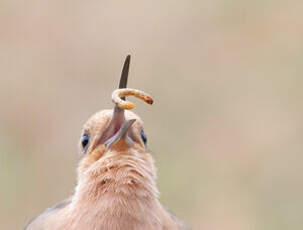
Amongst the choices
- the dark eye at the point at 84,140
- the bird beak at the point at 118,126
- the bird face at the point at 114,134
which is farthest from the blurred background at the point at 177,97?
the bird beak at the point at 118,126

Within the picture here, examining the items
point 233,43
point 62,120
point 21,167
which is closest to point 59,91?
point 62,120

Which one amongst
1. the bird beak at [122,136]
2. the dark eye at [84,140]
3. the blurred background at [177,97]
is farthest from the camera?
the blurred background at [177,97]

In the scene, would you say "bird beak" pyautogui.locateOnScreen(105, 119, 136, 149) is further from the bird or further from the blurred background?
the blurred background

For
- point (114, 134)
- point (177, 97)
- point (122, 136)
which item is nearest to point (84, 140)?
point (114, 134)

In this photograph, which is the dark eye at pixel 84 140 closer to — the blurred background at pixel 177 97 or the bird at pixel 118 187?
the bird at pixel 118 187

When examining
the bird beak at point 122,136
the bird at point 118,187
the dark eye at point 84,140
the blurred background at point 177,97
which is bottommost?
the bird at point 118,187

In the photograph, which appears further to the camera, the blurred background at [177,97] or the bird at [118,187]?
the blurred background at [177,97]
